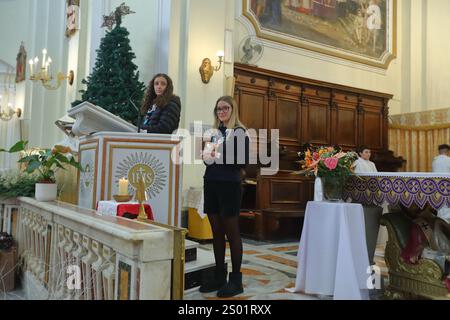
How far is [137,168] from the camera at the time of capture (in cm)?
306

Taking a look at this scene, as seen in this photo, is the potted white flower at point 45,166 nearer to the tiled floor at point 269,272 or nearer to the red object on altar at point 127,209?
the red object on altar at point 127,209

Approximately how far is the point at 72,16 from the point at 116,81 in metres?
3.83

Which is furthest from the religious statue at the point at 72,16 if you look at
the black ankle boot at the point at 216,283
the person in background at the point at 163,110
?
the black ankle boot at the point at 216,283

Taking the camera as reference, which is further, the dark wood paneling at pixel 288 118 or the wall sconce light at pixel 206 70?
the dark wood paneling at pixel 288 118

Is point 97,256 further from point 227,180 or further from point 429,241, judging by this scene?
point 429,241

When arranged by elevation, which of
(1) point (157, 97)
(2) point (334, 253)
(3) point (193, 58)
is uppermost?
(3) point (193, 58)

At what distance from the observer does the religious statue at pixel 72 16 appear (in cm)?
827

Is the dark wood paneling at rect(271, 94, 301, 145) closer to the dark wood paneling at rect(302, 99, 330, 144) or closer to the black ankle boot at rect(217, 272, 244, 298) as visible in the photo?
the dark wood paneling at rect(302, 99, 330, 144)

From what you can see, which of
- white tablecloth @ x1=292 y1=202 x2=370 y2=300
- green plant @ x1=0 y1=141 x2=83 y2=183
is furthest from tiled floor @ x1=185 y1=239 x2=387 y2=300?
green plant @ x1=0 y1=141 x2=83 y2=183

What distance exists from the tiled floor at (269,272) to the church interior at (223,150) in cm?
3

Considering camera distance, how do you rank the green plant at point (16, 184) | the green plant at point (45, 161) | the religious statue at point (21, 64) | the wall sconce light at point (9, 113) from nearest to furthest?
the green plant at point (45, 161)
the green plant at point (16, 184)
the religious statue at point (21, 64)
the wall sconce light at point (9, 113)

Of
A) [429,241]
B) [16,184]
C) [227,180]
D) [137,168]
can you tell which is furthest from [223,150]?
[16,184]

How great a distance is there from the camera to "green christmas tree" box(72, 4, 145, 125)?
18.2ft
